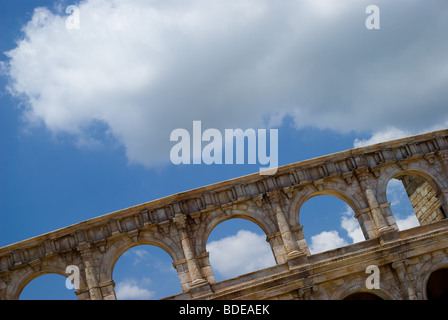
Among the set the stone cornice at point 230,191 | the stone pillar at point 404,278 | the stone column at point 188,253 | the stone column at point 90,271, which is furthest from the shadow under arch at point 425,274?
the stone column at point 90,271

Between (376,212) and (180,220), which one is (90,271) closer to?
(180,220)

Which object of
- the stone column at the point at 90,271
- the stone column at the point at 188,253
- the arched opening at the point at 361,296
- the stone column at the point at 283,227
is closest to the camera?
the stone column at the point at 90,271

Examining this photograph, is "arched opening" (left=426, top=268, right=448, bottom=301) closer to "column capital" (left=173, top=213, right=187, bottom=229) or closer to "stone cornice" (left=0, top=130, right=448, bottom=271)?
"stone cornice" (left=0, top=130, right=448, bottom=271)

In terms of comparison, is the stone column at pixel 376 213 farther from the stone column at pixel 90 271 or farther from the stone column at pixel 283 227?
the stone column at pixel 90 271

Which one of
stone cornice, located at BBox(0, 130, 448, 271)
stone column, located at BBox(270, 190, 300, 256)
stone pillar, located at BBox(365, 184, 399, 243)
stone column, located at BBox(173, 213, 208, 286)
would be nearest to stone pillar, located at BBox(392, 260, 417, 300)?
stone pillar, located at BBox(365, 184, 399, 243)

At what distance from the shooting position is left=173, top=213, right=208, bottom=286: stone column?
21428mm

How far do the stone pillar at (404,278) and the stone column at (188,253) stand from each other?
319 inches

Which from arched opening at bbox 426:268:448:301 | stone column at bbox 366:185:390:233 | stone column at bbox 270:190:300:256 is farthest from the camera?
arched opening at bbox 426:268:448:301

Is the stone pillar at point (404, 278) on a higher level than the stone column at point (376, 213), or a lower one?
lower

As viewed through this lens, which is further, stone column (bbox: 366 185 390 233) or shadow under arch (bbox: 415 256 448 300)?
stone column (bbox: 366 185 390 233)

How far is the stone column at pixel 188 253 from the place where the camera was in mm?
21428

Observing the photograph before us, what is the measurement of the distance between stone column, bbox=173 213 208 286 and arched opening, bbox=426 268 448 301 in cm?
1031

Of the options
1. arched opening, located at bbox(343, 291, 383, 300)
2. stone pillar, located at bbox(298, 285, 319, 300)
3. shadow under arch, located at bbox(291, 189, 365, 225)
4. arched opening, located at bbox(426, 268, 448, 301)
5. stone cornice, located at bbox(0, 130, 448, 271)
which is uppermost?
stone cornice, located at bbox(0, 130, 448, 271)

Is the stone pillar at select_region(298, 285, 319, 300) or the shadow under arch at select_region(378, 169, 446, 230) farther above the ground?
the shadow under arch at select_region(378, 169, 446, 230)
